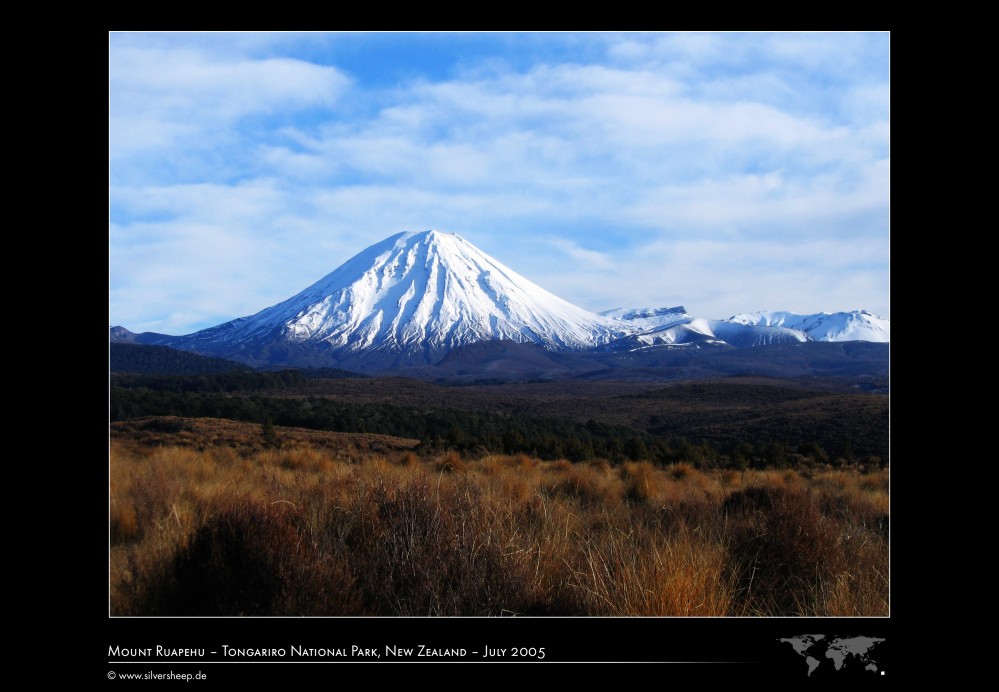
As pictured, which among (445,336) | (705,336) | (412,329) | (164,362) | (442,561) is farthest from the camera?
(412,329)

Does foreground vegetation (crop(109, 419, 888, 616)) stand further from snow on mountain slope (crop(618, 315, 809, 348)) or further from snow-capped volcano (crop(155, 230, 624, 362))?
snow-capped volcano (crop(155, 230, 624, 362))

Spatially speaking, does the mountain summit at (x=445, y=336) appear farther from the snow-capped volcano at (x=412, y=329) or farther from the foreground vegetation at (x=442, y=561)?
the foreground vegetation at (x=442, y=561)

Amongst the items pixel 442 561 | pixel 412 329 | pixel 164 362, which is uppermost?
pixel 412 329

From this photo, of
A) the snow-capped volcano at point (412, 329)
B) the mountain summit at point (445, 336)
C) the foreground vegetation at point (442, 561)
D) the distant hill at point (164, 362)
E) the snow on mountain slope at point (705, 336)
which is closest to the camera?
the foreground vegetation at point (442, 561)

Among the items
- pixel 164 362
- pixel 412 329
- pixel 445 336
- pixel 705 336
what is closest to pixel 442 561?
pixel 164 362

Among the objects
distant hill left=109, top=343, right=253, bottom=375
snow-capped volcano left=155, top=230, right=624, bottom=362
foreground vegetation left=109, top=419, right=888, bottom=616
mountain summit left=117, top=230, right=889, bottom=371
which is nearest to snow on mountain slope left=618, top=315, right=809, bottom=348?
mountain summit left=117, top=230, right=889, bottom=371

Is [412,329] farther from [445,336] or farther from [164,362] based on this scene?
[164,362]

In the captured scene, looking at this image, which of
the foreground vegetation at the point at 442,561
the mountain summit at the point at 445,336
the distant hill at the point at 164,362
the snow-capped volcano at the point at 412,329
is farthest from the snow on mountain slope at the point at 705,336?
the foreground vegetation at the point at 442,561
